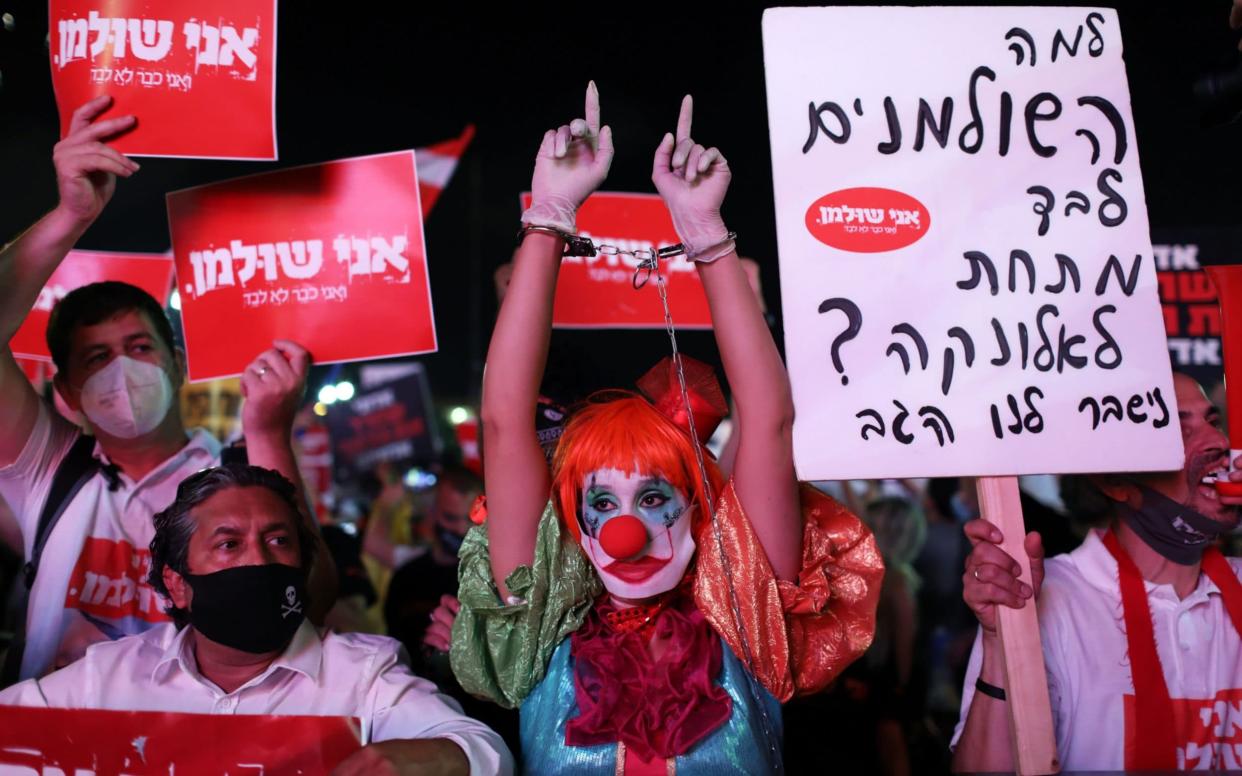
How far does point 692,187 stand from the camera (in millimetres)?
2225

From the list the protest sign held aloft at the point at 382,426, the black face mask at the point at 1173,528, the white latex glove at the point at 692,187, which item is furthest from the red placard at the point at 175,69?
the black face mask at the point at 1173,528

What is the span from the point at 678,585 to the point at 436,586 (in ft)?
4.79

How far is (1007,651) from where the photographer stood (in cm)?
210

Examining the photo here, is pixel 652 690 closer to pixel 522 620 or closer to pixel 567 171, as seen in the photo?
pixel 522 620

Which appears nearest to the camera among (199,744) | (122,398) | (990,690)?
(199,744)

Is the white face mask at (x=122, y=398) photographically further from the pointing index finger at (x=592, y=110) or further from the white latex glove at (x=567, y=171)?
the pointing index finger at (x=592, y=110)

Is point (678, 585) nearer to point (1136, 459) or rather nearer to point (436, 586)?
point (1136, 459)

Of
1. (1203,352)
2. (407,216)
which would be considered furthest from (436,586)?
(1203,352)

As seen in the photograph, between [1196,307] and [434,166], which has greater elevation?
[434,166]

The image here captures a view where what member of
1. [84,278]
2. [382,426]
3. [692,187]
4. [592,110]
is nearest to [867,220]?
[692,187]

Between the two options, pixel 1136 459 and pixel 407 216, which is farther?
pixel 407 216

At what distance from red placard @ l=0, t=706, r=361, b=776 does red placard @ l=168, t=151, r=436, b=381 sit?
969 mm

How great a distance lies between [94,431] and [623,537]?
5.84 feet

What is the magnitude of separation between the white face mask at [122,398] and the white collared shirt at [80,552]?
0.09m
